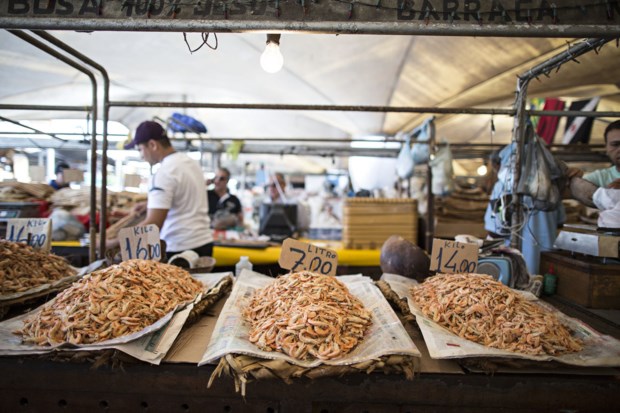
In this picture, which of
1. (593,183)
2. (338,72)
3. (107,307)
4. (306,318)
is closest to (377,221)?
(593,183)

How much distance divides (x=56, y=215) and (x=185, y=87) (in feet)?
23.4

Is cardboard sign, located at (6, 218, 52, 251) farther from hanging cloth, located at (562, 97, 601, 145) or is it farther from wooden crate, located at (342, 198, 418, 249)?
hanging cloth, located at (562, 97, 601, 145)

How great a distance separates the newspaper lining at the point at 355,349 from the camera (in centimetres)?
139

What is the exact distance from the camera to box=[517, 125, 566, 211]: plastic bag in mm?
2797

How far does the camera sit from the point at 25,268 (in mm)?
2121

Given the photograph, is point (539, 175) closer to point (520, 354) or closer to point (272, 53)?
point (520, 354)

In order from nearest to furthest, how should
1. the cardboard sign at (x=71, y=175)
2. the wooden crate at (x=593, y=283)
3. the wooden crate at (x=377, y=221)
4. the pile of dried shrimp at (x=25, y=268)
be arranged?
the pile of dried shrimp at (x=25, y=268)
the wooden crate at (x=593, y=283)
the cardboard sign at (x=71, y=175)
the wooden crate at (x=377, y=221)

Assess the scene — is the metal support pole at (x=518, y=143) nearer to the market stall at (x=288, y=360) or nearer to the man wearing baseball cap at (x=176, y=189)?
the market stall at (x=288, y=360)

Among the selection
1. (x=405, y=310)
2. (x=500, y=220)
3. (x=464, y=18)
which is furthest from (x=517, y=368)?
(x=500, y=220)

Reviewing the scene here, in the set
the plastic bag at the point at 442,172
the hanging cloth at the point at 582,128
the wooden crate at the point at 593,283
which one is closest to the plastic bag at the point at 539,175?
the wooden crate at the point at 593,283

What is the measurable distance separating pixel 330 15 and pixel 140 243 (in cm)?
175

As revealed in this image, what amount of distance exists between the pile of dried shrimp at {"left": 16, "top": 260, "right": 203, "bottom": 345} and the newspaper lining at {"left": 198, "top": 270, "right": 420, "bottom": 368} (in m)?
0.29

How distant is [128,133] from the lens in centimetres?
513

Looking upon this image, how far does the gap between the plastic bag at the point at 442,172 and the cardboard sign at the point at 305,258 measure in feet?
9.53
